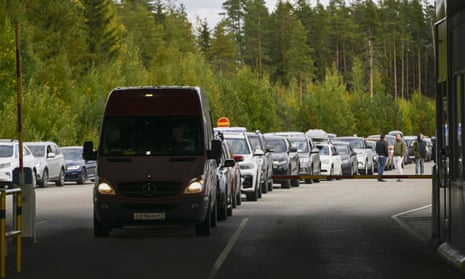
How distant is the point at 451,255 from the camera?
17125mm

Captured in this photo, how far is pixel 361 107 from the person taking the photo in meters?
150

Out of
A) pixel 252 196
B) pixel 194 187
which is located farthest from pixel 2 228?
pixel 252 196

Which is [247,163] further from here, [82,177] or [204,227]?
[82,177]

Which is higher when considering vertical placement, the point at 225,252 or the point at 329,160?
the point at 329,160

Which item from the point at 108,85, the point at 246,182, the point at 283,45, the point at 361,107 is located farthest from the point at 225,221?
the point at 283,45

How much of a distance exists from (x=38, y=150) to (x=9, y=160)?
400 centimetres

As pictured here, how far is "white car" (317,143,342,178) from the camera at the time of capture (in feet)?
182

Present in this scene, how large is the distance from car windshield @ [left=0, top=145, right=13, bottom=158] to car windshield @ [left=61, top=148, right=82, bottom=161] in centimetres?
676

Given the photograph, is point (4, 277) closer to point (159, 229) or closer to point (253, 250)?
point (253, 250)

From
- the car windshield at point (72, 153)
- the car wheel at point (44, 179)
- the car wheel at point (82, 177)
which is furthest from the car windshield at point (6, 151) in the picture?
the car windshield at point (72, 153)

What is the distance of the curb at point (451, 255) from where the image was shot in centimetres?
1575

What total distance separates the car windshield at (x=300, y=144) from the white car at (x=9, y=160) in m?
9.57

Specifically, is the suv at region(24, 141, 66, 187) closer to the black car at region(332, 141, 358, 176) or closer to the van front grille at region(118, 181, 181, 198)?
the black car at region(332, 141, 358, 176)

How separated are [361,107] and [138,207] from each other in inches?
5062
